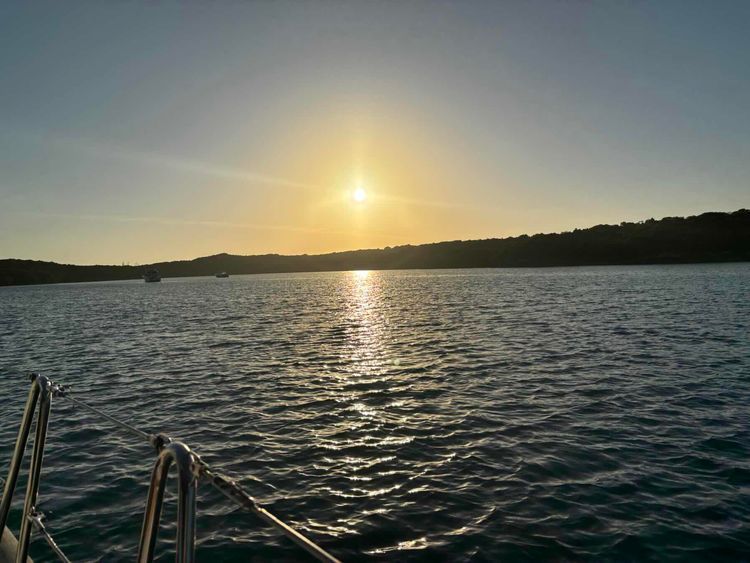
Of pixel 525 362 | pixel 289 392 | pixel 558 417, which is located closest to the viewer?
pixel 558 417

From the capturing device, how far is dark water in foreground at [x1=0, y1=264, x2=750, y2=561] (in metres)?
9.77

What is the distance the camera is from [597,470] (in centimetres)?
1243

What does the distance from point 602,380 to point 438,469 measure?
1208cm

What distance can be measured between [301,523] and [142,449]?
24.2ft

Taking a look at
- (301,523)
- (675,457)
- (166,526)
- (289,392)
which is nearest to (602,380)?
(675,457)

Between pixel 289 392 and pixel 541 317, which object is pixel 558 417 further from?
pixel 541 317

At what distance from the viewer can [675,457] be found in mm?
13039

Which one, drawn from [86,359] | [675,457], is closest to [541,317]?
[675,457]

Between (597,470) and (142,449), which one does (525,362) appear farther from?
(142,449)

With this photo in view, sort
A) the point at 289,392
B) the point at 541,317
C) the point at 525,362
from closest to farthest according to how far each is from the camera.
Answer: the point at 289,392 → the point at 525,362 → the point at 541,317

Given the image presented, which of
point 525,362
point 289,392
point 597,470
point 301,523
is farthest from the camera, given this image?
point 525,362

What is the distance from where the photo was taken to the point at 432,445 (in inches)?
572

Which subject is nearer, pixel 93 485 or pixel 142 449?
pixel 93 485

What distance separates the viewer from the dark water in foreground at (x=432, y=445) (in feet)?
32.0
